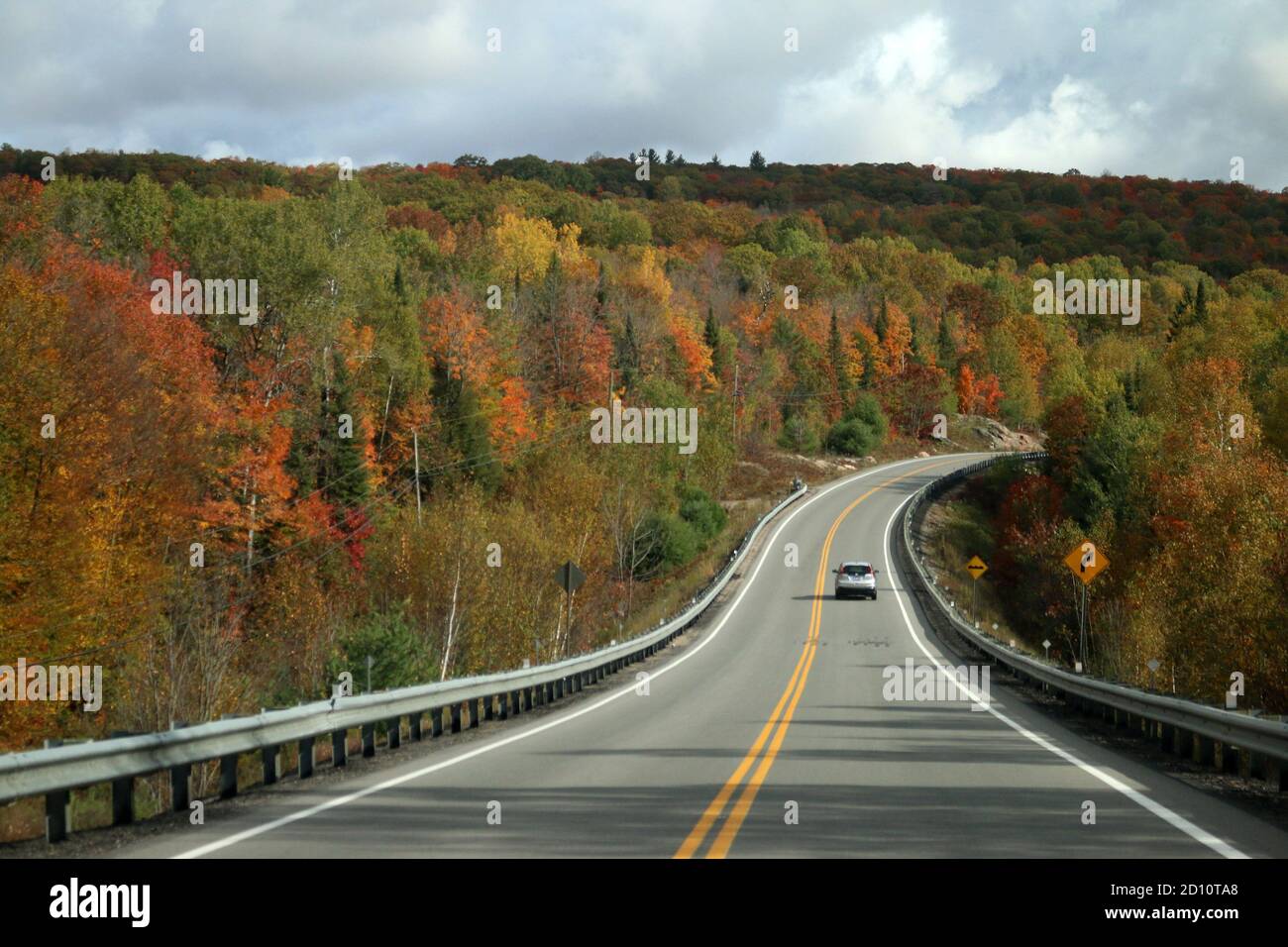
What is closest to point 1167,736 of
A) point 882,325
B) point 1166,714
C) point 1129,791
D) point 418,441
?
point 1166,714

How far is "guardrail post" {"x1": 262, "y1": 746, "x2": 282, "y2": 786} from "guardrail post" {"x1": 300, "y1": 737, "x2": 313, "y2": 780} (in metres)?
0.47

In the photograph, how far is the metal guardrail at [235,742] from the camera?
970 centimetres

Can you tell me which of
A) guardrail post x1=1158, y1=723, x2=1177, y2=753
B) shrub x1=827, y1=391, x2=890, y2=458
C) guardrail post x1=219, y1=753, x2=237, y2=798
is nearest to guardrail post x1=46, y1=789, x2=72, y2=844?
guardrail post x1=219, y1=753, x2=237, y2=798

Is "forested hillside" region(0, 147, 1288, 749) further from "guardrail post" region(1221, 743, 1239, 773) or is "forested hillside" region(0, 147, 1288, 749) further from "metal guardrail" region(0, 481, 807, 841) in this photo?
"guardrail post" region(1221, 743, 1239, 773)

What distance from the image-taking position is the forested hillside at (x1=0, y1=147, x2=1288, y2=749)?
3616 cm

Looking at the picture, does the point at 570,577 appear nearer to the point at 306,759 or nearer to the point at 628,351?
the point at 306,759

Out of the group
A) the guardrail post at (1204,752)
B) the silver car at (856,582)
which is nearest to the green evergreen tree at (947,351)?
the silver car at (856,582)

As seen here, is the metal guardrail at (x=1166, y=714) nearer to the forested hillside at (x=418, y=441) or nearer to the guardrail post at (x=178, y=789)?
the forested hillside at (x=418, y=441)

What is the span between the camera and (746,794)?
41.2 feet

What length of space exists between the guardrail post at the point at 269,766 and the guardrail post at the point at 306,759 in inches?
18.6

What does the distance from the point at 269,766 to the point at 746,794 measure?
4.79 meters

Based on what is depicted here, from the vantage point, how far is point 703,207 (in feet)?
636

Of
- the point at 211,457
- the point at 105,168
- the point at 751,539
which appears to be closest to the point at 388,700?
the point at 211,457
